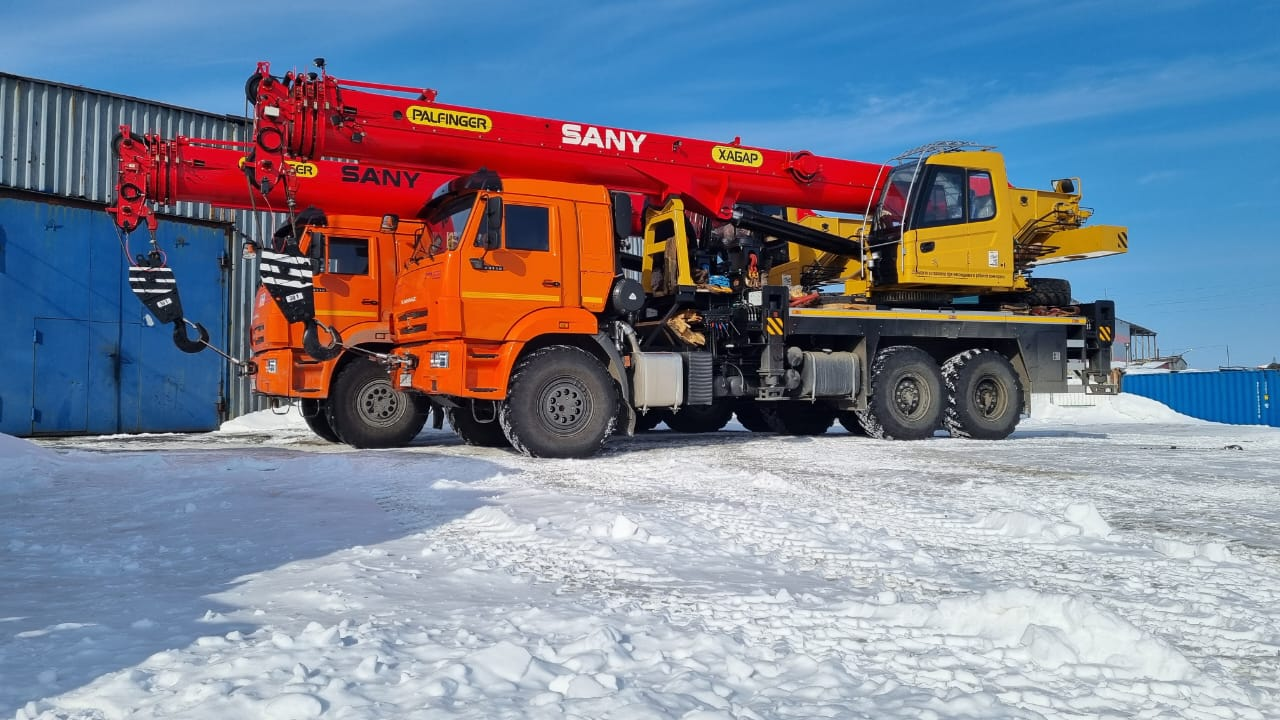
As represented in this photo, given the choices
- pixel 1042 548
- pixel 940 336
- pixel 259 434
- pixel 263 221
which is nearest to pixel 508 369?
pixel 1042 548

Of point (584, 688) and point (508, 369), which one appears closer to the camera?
point (584, 688)

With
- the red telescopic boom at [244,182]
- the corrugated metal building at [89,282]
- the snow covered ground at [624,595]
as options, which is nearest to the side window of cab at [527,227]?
the red telescopic boom at [244,182]

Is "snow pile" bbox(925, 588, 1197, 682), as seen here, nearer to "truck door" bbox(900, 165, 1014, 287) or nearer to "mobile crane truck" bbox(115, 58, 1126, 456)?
"mobile crane truck" bbox(115, 58, 1126, 456)

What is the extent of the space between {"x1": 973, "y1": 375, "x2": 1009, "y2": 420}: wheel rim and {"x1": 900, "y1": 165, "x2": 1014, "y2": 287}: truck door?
145cm

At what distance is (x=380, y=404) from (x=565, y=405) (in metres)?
2.60

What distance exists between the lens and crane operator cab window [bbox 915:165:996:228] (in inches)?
461

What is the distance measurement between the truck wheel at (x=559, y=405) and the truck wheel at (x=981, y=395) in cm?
520

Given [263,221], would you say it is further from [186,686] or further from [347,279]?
[186,686]

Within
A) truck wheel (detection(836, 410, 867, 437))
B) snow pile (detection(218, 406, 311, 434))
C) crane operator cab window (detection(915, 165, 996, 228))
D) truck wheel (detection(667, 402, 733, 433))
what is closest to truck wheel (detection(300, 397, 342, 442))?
snow pile (detection(218, 406, 311, 434))

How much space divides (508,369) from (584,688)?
256 inches

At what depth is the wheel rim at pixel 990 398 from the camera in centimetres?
1253

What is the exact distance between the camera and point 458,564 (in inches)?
169

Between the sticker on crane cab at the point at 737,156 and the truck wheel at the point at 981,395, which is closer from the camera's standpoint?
the sticker on crane cab at the point at 737,156

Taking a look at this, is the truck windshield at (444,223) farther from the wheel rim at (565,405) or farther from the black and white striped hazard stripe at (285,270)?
the wheel rim at (565,405)
